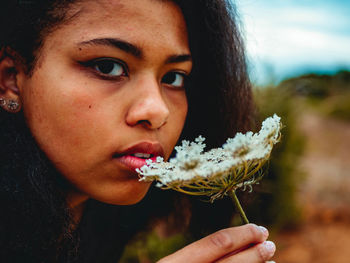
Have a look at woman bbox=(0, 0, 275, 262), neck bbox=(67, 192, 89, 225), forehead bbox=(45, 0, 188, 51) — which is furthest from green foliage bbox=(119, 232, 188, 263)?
forehead bbox=(45, 0, 188, 51)

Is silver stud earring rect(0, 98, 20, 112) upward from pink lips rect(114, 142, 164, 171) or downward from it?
upward

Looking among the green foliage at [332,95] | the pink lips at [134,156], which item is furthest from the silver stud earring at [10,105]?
the green foliage at [332,95]

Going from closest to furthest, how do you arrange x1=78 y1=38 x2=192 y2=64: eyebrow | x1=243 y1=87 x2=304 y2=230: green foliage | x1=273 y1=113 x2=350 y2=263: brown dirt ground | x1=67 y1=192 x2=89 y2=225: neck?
x1=78 y1=38 x2=192 y2=64: eyebrow → x1=67 y1=192 x2=89 y2=225: neck → x1=243 y1=87 x2=304 y2=230: green foliage → x1=273 y1=113 x2=350 y2=263: brown dirt ground

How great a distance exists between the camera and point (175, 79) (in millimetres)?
1624

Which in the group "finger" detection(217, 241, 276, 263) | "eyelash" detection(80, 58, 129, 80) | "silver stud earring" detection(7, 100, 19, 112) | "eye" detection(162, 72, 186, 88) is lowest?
"finger" detection(217, 241, 276, 263)

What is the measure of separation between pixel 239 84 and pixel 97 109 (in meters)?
1.05

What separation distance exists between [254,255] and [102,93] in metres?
0.83

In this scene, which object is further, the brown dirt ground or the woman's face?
the brown dirt ground

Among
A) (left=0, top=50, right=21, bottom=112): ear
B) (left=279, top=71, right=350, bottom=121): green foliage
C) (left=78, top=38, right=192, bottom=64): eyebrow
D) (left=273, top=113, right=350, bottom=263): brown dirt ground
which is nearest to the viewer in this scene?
(left=78, top=38, right=192, bottom=64): eyebrow

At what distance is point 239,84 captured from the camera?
2014 millimetres

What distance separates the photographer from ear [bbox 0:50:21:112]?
1.35 metres

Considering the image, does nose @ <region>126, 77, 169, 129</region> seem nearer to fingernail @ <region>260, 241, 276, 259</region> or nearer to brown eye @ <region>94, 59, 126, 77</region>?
brown eye @ <region>94, 59, 126, 77</region>

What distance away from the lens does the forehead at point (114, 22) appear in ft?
4.15

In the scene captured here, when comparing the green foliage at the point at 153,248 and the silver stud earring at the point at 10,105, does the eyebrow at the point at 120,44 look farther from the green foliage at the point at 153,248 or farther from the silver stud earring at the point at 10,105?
the green foliage at the point at 153,248
